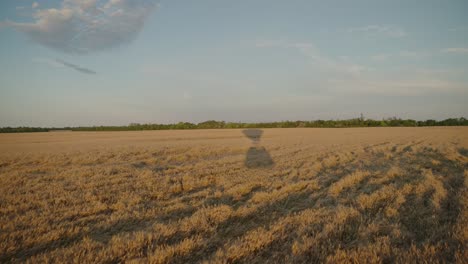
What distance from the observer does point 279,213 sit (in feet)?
18.8

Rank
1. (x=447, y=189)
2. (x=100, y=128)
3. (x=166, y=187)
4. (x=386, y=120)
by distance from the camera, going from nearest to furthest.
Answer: (x=447, y=189) → (x=166, y=187) → (x=386, y=120) → (x=100, y=128)

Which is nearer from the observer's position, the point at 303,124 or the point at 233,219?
the point at 233,219

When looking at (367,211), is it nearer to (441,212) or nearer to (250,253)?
(441,212)

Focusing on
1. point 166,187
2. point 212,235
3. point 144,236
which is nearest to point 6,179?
point 166,187

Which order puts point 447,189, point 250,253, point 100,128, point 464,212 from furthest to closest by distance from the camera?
point 100,128 < point 447,189 < point 464,212 < point 250,253

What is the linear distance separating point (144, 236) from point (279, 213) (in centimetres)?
294

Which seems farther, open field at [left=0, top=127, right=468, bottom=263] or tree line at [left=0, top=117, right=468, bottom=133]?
tree line at [left=0, top=117, right=468, bottom=133]

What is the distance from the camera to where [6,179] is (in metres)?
9.17

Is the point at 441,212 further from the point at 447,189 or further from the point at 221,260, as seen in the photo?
the point at 221,260

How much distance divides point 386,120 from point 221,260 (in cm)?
8122

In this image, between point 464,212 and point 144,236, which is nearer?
point 144,236

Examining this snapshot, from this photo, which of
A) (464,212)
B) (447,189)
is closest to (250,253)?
(464,212)

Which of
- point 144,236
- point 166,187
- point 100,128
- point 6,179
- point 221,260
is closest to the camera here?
point 221,260

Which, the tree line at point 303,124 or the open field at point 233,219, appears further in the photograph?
the tree line at point 303,124
